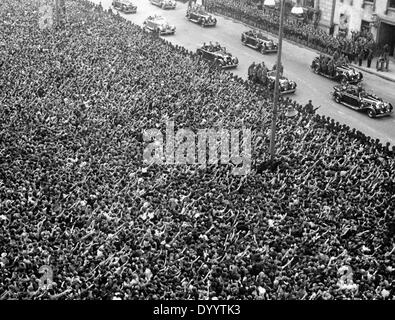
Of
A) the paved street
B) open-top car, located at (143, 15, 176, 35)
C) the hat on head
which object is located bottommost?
the paved street

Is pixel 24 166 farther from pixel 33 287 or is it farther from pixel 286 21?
pixel 286 21

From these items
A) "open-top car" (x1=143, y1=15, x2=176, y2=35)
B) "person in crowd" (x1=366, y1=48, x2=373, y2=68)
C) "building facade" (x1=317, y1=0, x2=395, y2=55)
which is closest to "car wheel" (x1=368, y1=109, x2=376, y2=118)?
"person in crowd" (x1=366, y1=48, x2=373, y2=68)

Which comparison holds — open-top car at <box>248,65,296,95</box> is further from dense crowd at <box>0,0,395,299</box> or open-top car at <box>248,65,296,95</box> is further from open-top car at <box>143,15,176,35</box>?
open-top car at <box>143,15,176,35</box>

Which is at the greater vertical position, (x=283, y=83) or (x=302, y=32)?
(x=302, y=32)

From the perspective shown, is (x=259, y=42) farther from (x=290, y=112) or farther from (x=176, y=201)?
(x=176, y=201)

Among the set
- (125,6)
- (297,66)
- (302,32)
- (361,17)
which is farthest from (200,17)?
(297,66)
